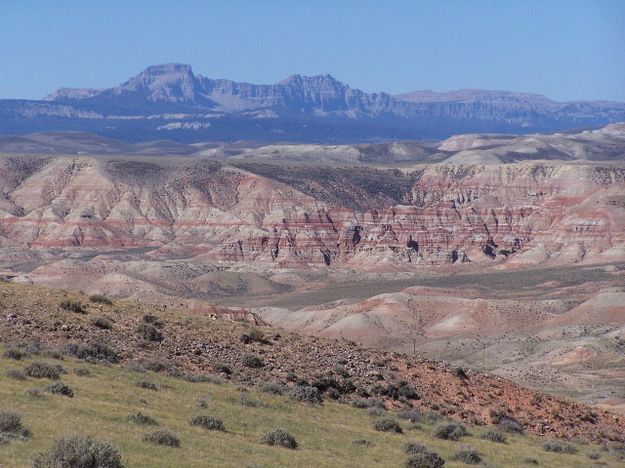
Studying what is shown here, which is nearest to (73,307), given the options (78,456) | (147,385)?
(147,385)

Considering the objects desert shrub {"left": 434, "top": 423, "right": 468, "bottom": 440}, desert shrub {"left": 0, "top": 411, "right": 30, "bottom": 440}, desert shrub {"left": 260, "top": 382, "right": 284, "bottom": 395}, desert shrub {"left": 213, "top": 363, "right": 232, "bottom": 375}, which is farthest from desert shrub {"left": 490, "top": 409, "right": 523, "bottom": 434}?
desert shrub {"left": 0, "top": 411, "right": 30, "bottom": 440}

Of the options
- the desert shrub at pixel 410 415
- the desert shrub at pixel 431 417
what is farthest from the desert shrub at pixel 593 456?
the desert shrub at pixel 410 415

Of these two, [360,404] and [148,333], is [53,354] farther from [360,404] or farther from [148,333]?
[360,404]

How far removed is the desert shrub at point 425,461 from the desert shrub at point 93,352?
967cm

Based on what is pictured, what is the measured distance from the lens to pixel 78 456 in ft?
52.7

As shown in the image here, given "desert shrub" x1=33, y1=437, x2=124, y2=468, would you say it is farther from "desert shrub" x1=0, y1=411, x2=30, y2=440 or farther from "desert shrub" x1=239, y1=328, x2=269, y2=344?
"desert shrub" x1=239, y1=328, x2=269, y2=344

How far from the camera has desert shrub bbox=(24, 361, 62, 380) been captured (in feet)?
80.1

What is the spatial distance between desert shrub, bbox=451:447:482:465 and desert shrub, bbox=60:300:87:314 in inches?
554

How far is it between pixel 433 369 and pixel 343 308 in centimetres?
7979

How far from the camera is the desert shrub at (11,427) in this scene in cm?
1816

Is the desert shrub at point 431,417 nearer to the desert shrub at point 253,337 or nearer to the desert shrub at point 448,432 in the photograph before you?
the desert shrub at point 448,432

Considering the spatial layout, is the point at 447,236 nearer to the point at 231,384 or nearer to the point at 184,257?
the point at 184,257

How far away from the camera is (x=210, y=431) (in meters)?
21.8

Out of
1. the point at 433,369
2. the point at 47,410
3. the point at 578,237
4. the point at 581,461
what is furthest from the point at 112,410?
the point at 578,237
